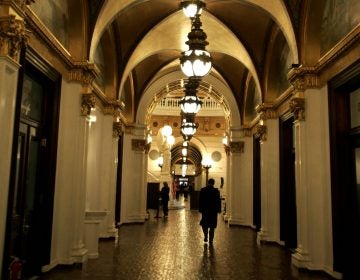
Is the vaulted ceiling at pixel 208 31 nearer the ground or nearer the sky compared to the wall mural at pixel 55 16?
nearer the sky

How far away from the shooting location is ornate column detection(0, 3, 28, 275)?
4.40 metres

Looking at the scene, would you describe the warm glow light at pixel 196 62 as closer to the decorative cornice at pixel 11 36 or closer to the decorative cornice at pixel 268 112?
the decorative cornice at pixel 11 36

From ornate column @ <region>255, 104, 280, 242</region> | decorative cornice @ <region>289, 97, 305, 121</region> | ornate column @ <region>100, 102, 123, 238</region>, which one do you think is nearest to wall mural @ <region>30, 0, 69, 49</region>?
ornate column @ <region>100, 102, 123, 238</region>

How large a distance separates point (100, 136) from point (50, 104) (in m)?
3.66

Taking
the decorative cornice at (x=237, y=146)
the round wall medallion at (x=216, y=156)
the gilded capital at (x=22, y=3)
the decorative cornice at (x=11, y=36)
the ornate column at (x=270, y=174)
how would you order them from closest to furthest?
the decorative cornice at (x=11, y=36)
the gilded capital at (x=22, y=3)
the ornate column at (x=270, y=174)
the decorative cornice at (x=237, y=146)
the round wall medallion at (x=216, y=156)

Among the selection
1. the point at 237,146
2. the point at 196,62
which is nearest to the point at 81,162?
the point at 196,62

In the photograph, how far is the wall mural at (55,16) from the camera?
628 centimetres

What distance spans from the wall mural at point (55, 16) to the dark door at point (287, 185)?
229 inches

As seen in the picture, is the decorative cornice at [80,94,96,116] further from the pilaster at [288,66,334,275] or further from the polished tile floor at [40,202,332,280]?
the pilaster at [288,66,334,275]

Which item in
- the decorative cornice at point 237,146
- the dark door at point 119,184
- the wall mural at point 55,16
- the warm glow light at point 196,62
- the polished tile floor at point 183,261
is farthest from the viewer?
the decorative cornice at point 237,146

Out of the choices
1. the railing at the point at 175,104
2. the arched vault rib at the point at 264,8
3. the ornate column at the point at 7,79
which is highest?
the railing at the point at 175,104

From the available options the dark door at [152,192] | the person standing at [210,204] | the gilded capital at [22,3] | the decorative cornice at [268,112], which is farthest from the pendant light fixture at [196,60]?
the dark door at [152,192]

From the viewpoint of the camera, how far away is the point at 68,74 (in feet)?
25.0

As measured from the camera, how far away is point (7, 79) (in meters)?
4.51
